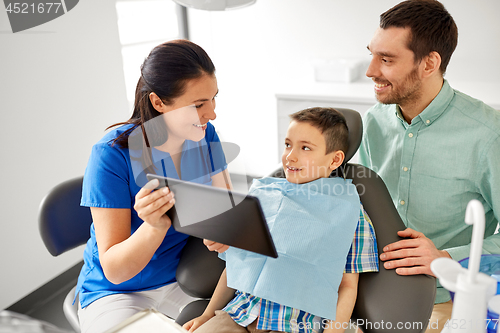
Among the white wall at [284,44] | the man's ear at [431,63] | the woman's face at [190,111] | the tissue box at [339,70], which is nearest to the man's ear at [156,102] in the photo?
the woman's face at [190,111]

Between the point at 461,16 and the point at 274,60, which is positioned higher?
the point at 461,16

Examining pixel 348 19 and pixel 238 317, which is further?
pixel 348 19

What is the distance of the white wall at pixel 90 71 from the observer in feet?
6.38

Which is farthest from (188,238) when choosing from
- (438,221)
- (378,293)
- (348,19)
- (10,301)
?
(348,19)

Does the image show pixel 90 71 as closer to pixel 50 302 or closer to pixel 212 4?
pixel 50 302

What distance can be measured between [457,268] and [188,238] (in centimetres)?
87

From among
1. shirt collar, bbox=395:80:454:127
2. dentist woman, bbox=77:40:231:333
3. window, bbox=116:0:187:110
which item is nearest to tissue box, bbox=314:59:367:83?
window, bbox=116:0:187:110

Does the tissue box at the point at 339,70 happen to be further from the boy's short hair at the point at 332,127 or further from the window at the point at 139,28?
the boy's short hair at the point at 332,127

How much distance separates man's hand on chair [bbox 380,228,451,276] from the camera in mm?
1016

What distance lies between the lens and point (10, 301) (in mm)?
1981

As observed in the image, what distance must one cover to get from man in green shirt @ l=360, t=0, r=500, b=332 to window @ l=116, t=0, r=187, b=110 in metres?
1.78

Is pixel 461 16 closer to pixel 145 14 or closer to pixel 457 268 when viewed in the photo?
pixel 145 14

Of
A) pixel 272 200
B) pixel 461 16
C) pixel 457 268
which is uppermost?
pixel 461 16

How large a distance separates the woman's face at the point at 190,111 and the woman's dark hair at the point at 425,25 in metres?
0.71
